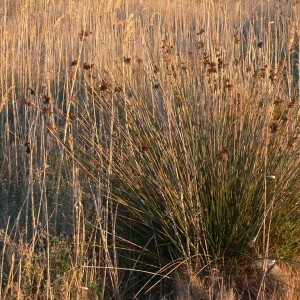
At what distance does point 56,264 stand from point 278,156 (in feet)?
4.00

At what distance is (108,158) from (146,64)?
0.62 metres

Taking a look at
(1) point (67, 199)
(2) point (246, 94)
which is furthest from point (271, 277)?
(1) point (67, 199)

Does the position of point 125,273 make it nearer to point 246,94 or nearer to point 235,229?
point 235,229

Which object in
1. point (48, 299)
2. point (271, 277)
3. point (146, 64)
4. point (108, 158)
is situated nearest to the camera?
point (48, 299)

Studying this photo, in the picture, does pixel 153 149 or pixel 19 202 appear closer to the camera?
pixel 153 149

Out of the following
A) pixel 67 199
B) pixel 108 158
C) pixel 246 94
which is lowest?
pixel 67 199

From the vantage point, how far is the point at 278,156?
106 inches

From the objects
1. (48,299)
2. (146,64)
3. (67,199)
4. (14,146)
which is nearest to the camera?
(48,299)

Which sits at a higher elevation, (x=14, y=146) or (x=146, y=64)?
(x=146, y=64)

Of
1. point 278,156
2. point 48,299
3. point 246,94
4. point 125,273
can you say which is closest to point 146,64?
point 246,94

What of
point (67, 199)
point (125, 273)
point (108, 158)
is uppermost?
point (108, 158)

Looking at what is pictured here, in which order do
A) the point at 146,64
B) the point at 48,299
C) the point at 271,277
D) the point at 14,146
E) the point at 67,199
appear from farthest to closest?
the point at 14,146
the point at 67,199
the point at 146,64
the point at 271,277
the point at 48,299

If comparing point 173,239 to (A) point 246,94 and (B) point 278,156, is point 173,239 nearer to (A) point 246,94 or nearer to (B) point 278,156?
(B) point 278,156

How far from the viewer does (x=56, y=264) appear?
8.64 feet
